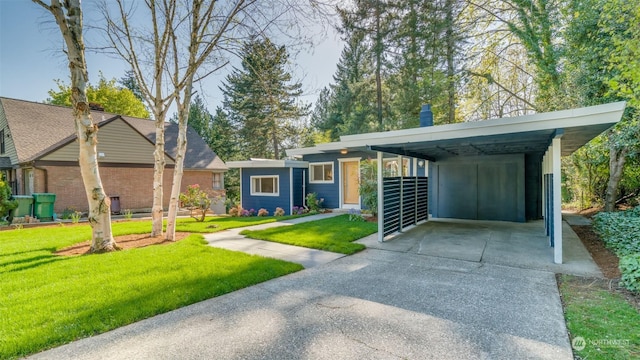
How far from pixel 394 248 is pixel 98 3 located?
29.4ft

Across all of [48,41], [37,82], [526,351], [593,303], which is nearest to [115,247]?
[48,41]

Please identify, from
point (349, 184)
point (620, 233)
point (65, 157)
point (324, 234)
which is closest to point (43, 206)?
point (65, 157)

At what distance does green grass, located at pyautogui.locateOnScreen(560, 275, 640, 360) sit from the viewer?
2.26 meters

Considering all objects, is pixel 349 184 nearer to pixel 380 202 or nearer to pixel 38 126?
pixel 380 202

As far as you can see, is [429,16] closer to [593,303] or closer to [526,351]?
[593,303]

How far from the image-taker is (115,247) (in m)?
5.71

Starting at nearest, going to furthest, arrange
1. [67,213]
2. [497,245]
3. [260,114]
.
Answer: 1. [497,245]
2. [67,213]
3. [260,114]

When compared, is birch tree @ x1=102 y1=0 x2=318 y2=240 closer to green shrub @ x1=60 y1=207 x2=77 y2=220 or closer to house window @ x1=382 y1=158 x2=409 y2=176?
house window @ x1=382 y1=158 x2=409 y2=176

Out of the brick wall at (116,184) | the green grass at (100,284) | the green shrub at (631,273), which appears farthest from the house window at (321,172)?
the green shrub at (631,273)

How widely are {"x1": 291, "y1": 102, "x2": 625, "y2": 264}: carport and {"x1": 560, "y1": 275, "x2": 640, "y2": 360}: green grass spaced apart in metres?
1.40

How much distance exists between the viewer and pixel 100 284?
379 cm

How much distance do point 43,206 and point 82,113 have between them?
8.63m

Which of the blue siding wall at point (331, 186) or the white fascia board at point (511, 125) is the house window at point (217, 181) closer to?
the blue siding wall at point (331, 186)

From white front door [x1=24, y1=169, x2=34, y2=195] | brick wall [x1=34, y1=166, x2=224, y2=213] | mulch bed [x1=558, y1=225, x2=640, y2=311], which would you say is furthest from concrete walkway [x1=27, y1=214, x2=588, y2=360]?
white front door [x1=24, y1=169, x2=34, y2=195]
